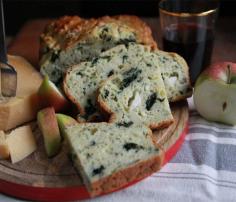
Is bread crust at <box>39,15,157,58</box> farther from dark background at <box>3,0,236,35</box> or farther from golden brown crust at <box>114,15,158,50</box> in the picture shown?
dark background at <box>3,0,236,35</box>

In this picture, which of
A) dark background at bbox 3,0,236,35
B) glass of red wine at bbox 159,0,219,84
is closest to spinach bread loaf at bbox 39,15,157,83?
glass of red wine at bbox 159,0,219,84

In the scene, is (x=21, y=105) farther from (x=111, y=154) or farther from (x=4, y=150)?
(x=111, y=154)

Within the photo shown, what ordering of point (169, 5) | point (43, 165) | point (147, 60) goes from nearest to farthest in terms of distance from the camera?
point (43, 165) → point (147, 60) → point (169, 5)

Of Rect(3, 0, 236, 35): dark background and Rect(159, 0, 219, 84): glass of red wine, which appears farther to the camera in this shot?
Rect(3, 0, 236, 35): dark background

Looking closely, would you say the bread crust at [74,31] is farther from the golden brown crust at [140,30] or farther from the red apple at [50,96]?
the red apple at [50,96]

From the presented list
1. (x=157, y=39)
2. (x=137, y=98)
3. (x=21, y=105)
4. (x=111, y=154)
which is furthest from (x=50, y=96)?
(x=157, y=39)

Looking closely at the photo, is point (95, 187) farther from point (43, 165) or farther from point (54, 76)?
point (54, 76)

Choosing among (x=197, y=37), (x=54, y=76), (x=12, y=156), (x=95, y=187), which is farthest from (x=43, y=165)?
(x=197, y=37)
